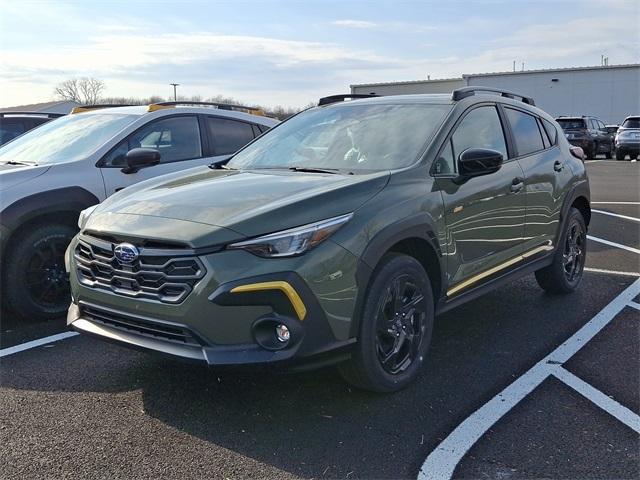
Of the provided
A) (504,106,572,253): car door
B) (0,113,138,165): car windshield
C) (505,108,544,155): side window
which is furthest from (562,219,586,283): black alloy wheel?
(0,113,138,165): car windshield

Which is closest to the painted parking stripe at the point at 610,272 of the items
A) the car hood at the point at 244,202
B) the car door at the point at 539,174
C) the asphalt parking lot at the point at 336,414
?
the car door at the point at 539,174

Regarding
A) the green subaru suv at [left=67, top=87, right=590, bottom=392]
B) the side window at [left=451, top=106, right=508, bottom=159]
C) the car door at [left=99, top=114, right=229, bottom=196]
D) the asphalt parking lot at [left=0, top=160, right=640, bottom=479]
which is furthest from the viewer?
the car door at [left=99, top=114, right=229, bottom=196]

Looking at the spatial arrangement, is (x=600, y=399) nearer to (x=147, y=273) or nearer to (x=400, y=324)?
(x=400, y=324)

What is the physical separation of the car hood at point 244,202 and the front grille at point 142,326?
0.45 meters

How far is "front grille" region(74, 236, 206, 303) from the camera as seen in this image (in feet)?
9.88

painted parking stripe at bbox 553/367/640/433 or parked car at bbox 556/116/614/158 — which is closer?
painted parking stripe at bbox 553/367/640/433

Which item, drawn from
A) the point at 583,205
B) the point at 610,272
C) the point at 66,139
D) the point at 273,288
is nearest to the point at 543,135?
the point at 583,205

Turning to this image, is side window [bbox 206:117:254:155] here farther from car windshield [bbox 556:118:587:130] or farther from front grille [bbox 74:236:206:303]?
car windshield [bbox 556:118:587:130]

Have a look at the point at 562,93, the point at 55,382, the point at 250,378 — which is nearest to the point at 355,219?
the point at 250,378

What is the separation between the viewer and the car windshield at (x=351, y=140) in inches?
157

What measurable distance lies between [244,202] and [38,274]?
245cm

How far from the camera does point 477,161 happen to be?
392 cm

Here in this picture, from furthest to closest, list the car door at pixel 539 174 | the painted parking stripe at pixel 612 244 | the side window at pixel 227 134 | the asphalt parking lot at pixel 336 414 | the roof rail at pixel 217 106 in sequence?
the painted parking stripe at pixel 612 244 → the side window at pixel 227 134 → the roof rail at pixel 217 106 → the car door at pixel 539 174 → the asphalt parking lot at pixel 336 414

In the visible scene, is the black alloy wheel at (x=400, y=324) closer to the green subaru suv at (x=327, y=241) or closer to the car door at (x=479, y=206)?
the green subaru suv at (x=327, y=241)
